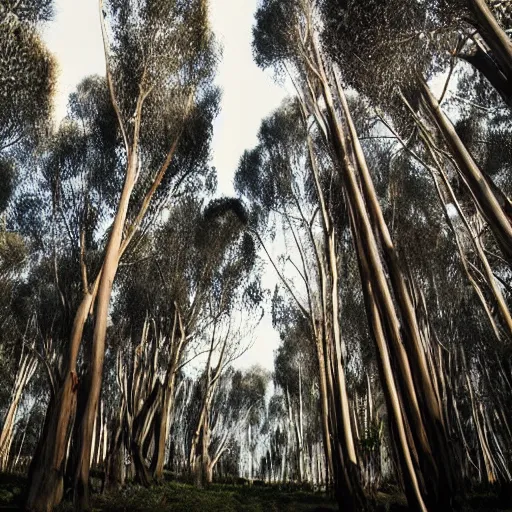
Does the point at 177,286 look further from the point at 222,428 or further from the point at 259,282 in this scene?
the point at 222,428

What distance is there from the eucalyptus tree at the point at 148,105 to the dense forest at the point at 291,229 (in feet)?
0.15

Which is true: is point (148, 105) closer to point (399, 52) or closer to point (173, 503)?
point (399, 52)

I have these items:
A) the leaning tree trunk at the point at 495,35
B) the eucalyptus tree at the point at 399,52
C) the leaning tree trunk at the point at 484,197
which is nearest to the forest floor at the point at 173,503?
the leaning tree trunk at the point at 484,197

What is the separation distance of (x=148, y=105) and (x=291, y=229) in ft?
16.8

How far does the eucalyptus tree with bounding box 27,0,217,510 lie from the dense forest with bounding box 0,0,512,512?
0.05 m

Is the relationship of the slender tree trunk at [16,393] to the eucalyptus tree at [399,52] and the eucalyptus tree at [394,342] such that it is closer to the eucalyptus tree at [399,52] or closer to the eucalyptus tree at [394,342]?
the eucalyptus tree at [394,342]

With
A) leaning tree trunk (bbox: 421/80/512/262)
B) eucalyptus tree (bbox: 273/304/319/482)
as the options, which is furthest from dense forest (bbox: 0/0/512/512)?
eucalyptus tree (bbox: 273/304/319/482)

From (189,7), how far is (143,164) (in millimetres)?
3927

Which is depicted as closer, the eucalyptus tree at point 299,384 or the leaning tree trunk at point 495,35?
the leaning tree trunk at point 495,35

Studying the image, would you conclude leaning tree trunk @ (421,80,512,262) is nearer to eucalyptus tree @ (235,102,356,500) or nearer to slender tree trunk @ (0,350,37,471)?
eucalyptus tree @ (235,102,356,500)

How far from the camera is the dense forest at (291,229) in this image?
599 centimetres

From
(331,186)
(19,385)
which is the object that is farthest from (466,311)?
(19,385)

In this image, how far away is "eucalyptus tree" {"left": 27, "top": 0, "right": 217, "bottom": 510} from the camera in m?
8.12

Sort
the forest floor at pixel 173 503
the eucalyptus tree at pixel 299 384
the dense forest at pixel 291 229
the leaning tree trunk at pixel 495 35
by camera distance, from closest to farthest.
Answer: the leaning tree trunk at pixel 495 35 → the dense forest at pixel 291 229 → the forest floor at pixel 173 503 → the eucalyptus tree at pixel 299 384
